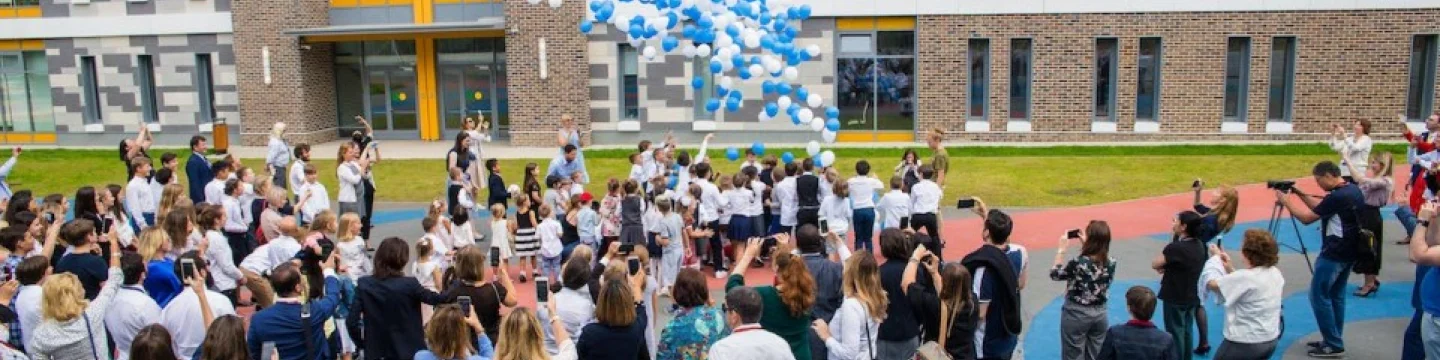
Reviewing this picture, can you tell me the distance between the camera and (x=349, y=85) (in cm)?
2831

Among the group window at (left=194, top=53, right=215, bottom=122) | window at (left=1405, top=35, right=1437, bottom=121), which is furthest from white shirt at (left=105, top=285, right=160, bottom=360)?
window at (left=1405, top=35, right=1437, bottom=121)

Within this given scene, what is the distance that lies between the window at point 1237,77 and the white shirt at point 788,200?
49.4 feet

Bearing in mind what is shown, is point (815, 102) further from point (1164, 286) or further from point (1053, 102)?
point (1053, 102)

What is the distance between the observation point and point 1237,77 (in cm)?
2403

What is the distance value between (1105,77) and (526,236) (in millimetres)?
16391

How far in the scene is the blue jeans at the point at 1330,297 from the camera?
8.87 meters

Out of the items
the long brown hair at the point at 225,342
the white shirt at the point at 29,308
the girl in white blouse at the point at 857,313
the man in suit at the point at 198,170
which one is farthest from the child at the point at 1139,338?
the man in suit at the point at 198,170

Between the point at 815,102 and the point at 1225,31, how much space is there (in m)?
14.1

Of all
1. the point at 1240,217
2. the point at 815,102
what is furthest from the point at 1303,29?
the point at 815,102

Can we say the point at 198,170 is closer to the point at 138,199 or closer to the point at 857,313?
the point at 138,199

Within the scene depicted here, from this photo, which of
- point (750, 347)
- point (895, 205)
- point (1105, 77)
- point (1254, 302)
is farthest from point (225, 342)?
point (1105, 77)

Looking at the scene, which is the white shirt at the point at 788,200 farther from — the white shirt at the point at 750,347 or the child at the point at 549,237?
the white shirt at the point at 750,347

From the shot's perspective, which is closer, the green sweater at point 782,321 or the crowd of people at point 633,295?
the crowd of people at point 633,295

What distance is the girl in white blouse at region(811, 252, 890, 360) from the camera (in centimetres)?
639
